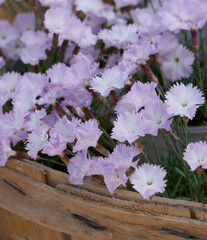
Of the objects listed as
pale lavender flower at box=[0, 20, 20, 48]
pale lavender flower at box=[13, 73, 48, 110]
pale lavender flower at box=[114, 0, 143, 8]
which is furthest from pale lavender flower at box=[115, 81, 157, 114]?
pale lavender flower at box=[0, 20, 20, 48]

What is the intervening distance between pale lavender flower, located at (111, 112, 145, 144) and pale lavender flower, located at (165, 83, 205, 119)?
0.18 ft

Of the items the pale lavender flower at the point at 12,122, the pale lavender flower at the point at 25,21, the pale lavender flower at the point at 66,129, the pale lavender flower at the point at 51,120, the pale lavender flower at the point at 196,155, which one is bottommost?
the pale lavender flower at the point at 196,155

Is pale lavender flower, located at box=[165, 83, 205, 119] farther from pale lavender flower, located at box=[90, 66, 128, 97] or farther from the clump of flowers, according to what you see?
pale lavender flower, located at box=[90, 66, 128, 97]

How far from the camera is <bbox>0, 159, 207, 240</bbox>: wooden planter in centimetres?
85

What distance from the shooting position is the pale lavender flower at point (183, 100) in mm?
805

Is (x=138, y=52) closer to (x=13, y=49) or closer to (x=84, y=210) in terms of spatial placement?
(x=84, y=210)

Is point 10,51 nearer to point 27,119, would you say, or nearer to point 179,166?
point 27,119

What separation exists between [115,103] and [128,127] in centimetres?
14

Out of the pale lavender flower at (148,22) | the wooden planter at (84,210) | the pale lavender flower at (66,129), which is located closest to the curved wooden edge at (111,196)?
the wooden planter at (84,210)

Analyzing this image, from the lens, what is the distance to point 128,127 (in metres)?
0.82

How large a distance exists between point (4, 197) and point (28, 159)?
0.10 m

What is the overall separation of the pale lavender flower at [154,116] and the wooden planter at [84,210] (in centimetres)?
13

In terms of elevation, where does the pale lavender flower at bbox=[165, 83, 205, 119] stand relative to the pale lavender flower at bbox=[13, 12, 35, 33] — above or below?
below

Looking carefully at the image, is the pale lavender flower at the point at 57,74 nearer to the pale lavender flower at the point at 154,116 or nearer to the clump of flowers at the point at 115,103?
the clump of flowers at the point at 115,103
